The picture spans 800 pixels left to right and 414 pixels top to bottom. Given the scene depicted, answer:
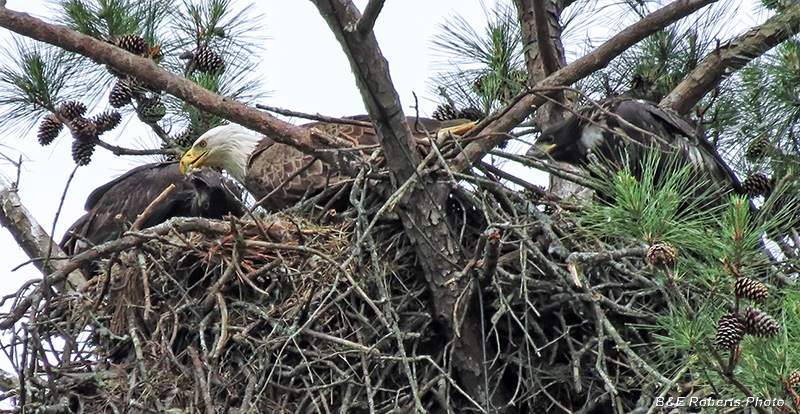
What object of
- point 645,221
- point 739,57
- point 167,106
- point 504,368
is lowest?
point 504,368

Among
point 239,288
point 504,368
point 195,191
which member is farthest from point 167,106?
point 504,368

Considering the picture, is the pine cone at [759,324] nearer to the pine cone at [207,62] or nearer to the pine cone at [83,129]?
the pine cone at [207,62]

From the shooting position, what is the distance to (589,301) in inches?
168

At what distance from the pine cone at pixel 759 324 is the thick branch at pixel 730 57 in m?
1.83

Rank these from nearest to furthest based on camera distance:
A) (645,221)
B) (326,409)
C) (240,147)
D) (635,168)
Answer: (645,221) → (326,409) → (635,168) → (240,147)

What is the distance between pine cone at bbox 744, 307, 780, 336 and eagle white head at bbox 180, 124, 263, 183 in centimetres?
357

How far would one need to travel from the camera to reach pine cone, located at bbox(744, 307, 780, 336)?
9.72ft

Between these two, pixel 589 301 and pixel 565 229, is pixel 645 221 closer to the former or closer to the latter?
pixel 589 301

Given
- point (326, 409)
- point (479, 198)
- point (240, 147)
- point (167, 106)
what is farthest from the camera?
point (240, 147)

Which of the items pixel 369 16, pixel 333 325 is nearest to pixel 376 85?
pixel 369 16

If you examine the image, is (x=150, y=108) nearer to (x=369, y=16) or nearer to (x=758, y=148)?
(x=369, y=16)

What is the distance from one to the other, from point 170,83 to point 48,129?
1065mm

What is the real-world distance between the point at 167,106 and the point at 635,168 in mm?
2583

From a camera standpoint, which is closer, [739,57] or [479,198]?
[479,198]
